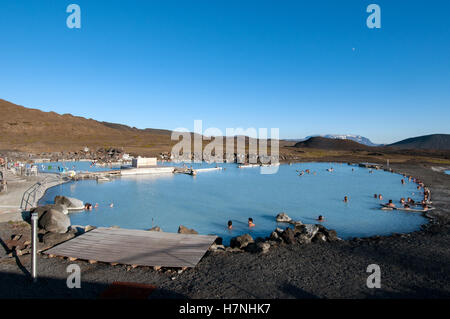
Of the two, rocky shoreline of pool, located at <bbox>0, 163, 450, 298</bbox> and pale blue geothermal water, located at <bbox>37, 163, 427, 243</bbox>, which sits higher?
rocky shoreline of pool, located at <bbox>0, 163, 450, 298</bbox>

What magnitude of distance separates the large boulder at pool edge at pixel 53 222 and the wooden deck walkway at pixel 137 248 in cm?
204

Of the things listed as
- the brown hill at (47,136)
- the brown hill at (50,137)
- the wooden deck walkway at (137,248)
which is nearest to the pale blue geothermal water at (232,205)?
the wooden deck walkway at (137,248)

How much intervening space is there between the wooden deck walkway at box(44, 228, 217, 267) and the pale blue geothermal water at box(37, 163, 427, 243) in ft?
16.9

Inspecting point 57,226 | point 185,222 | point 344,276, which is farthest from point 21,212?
point 344,276

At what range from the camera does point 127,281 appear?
22.7ft

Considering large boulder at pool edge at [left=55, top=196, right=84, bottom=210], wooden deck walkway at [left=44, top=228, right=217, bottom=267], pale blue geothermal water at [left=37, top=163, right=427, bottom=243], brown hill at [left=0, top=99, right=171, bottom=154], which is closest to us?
wooden deck walkway at [left=44, top=228, right=217, bottom=267]

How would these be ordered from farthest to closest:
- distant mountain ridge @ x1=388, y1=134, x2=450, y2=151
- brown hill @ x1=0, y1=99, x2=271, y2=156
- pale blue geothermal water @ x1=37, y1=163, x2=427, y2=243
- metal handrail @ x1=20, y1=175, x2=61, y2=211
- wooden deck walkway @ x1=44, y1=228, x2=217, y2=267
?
distant mountain ridge @ x1=388, y1=134, x2=450, y2=151
brown hill @ x1=0, y1=99, x2=271, y2=156
pale blue geothermal water @ x1=37, y1=163, x2=427, y2=243
metal handrail @ x1=20, y1=175, x2=61, y2=211
wooden deck walkway @ x1=44, y1=228, x2=217, y2=267

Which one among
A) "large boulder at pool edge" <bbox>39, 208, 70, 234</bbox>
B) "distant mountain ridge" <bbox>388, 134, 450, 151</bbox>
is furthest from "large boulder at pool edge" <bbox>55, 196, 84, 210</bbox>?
"distant mountain ridge" <bbox>388, 134, 450, 151</bbox>

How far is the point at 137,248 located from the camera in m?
8.80

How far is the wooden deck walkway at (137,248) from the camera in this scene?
8.01 m

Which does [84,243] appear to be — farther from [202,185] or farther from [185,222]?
[202,185]

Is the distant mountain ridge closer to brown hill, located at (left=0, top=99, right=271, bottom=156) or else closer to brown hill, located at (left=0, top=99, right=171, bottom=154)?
brown hill, located at (left=0, top=99, right=271, bottom=156)

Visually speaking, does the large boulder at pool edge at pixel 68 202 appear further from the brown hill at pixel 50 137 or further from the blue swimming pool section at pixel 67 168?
the brown hill at pixel 50 137

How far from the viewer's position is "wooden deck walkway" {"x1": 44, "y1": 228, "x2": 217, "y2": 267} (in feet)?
26.3
